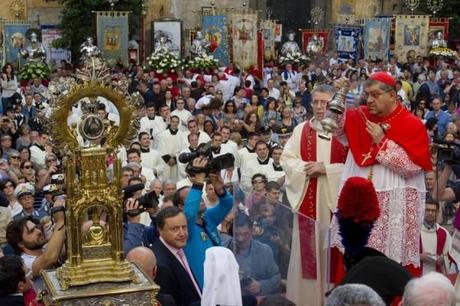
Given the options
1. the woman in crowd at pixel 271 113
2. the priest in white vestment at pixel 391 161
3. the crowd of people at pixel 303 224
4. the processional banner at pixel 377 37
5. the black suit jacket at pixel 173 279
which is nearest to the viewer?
the crowd of people at pixel 303 224

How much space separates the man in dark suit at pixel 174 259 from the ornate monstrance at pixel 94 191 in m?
0.88

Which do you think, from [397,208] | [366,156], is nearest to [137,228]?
[366,156]

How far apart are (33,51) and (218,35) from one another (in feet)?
16.3

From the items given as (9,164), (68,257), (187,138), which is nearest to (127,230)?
(68,257)

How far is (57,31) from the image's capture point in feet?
100

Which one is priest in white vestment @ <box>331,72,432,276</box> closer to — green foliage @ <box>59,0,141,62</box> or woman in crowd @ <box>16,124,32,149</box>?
woman in crowd @ <box>16,124,32,149</box>

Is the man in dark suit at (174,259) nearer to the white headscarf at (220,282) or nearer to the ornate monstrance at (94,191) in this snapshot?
the ornate monstrance at (94,191)

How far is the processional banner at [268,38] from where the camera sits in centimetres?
→ 2991

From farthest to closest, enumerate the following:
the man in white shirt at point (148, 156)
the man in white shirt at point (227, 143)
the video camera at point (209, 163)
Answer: the man in white shirt at point (148, 156)
the man in white shirt at point (227, 143)
the video camera at point (209, 163)

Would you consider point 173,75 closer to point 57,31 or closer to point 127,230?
point 57,31

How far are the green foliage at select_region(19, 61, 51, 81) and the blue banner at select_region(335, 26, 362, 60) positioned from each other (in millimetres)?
9138

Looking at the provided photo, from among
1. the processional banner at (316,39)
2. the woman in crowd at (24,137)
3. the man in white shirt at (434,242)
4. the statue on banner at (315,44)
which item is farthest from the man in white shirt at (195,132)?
the processional banner at (316,39)

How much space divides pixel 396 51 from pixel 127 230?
22918mm

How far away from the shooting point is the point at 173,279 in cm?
646
